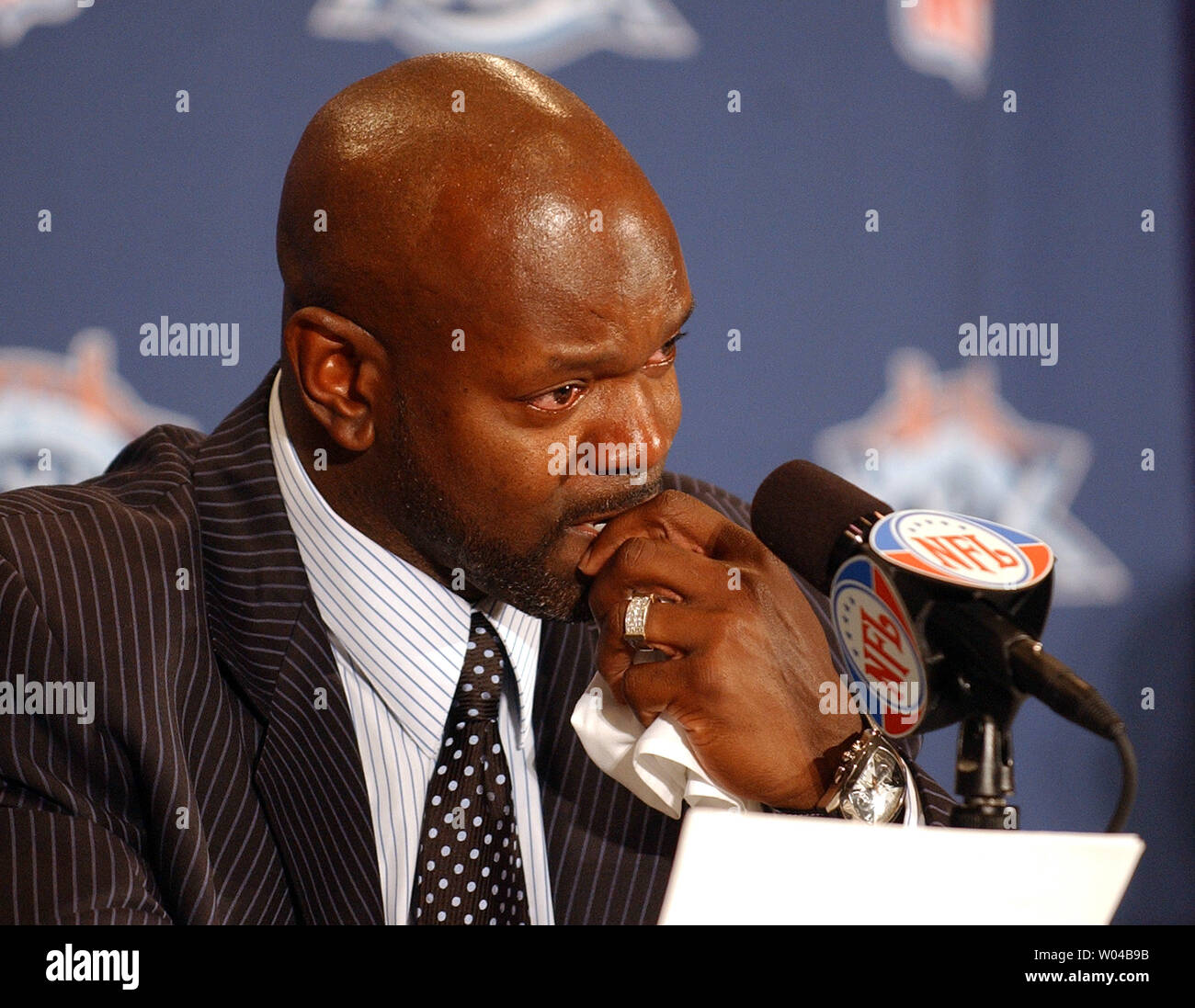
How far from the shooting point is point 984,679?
0.69 m

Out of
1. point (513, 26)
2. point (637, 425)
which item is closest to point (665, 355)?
point (637, 425)

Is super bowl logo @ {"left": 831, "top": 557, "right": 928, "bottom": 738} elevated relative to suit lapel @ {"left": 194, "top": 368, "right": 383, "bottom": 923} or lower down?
elevated

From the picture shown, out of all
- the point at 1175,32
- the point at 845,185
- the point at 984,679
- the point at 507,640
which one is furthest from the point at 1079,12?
the point at 984,679

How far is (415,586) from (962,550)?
614 millimetres

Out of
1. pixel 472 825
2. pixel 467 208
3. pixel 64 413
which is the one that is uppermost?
pixel 467 208

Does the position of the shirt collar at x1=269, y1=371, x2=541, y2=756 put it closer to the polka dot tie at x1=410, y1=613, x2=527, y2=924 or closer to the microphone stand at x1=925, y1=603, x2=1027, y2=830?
the polka dot tie at x1=410, y1=613, x2=527, y2=924

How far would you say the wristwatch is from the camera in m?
1.04

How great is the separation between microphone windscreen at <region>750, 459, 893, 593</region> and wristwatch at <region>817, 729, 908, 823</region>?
0.21 meters

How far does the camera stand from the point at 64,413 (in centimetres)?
180

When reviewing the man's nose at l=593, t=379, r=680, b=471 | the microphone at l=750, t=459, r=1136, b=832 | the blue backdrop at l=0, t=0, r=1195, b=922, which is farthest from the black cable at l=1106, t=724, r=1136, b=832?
the blue backdrop at l=0, t=0, r=1195, b=922

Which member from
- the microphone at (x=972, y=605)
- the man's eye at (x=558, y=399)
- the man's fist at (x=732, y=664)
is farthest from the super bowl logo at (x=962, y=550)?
the man's eye at (x=558, y=399)

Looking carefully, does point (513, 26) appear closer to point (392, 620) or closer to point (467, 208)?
point (467, 208)

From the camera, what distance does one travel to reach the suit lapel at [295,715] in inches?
45.0

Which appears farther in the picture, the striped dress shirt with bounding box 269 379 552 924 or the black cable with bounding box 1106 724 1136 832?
the striped dress shirt with bounding box 269 379 552 924
